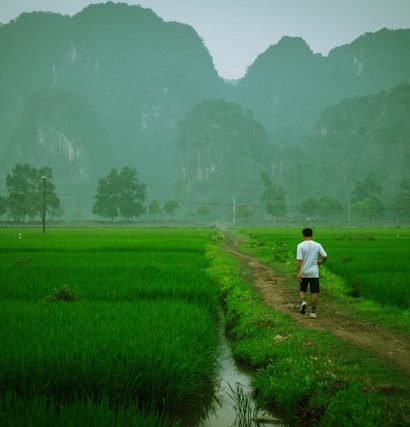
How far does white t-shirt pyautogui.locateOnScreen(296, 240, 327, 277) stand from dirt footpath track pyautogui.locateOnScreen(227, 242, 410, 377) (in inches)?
33.6

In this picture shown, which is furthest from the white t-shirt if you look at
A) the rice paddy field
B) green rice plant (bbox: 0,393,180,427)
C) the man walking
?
green rice plant (bbox: 0,393,180,427)

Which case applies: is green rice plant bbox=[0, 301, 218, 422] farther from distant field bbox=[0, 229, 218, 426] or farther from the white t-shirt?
the white t-shirt

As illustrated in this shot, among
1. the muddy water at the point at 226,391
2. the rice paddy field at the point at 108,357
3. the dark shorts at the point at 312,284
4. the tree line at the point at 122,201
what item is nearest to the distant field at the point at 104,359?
the rice paddy field at the point at 108,357

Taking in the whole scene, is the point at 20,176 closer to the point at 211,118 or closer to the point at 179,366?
the point at 179,366

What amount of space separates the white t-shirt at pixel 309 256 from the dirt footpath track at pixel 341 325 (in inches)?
33.6

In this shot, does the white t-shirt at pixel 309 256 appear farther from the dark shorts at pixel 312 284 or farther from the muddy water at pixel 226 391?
the muddy water at pixel 226 391

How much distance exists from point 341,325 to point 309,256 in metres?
1.35

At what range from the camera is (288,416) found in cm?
466

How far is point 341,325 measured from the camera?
25.1ft

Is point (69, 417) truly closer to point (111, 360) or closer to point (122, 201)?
point (111, 360)

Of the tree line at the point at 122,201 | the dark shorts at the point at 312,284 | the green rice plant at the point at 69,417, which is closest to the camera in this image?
the green rice plant at the point at 69,417

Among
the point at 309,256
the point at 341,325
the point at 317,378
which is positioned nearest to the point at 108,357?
the point at 317,378

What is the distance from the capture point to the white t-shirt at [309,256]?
820 cm

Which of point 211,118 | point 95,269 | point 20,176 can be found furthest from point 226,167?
point 95,269
